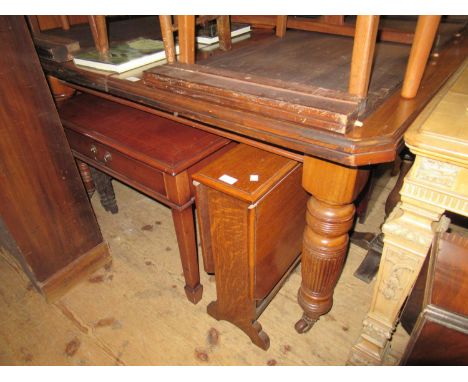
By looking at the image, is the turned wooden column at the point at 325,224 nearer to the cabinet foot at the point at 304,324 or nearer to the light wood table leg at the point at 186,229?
the cabinet foot at the point at 304,324

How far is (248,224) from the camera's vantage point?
102 centimetres

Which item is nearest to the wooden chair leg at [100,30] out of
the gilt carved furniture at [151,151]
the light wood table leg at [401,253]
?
the gilt carved furniture at [151,151]

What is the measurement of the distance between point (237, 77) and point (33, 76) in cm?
71

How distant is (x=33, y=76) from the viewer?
1.12 m

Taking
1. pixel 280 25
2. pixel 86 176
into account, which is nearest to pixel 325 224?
pixel 280 25

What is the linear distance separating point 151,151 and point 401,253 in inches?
33.7

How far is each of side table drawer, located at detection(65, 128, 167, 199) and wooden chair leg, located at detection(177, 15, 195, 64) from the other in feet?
1.29

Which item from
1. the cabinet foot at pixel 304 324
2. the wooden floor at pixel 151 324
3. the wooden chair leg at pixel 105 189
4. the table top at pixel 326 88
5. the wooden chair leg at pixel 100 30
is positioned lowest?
the wooden floor at pixel 151 324

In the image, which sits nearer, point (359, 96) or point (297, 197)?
point (359, 96)

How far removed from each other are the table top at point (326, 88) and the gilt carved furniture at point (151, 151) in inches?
5.3

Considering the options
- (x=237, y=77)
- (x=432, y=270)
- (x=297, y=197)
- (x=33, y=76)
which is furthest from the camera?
(x=297, y=197)

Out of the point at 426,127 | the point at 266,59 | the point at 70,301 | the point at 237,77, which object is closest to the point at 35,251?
the point at 70,301

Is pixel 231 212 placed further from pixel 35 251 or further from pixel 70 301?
pixel 70 301

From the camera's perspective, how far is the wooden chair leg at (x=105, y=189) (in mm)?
1913
